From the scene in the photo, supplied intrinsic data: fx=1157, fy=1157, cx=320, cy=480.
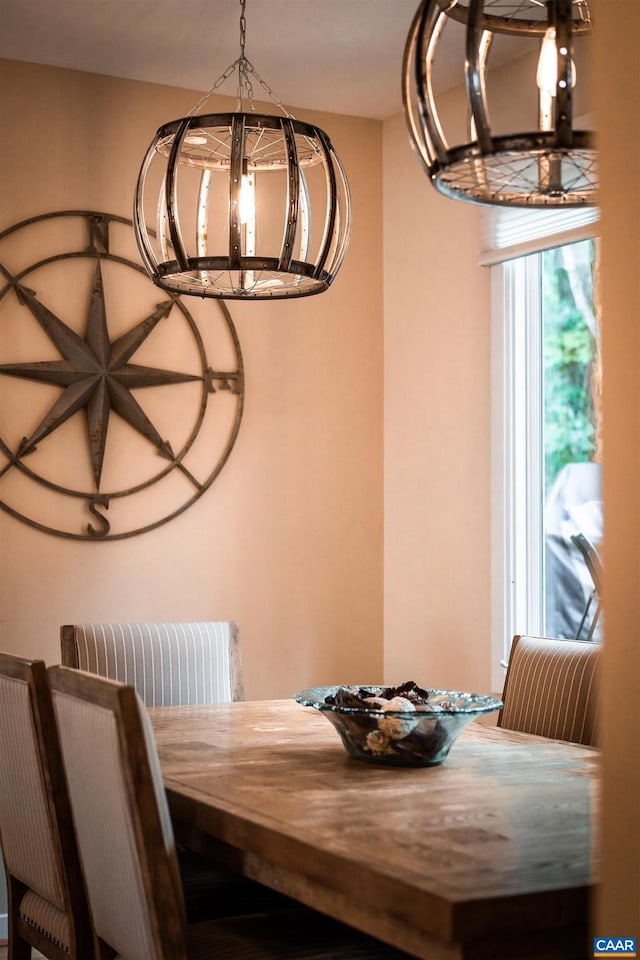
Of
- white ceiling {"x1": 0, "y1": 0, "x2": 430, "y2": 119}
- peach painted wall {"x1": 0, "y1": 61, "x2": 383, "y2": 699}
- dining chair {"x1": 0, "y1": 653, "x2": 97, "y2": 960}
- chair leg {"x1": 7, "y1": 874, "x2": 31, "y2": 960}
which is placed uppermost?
white ceiling {"x1": 0, "y1": 0, "x2": 430, "y2": 119}

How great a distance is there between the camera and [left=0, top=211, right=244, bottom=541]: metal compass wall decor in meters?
3.57

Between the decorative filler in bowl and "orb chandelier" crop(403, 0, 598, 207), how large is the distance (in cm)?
91

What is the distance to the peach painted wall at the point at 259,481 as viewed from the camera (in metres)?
3.61

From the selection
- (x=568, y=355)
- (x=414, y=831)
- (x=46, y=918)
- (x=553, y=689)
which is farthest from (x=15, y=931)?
(x=568, y=355)

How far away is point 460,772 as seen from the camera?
2105mm

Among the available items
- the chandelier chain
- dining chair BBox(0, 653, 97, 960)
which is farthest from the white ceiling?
dining chair BBox(0, 653, 97, 960)

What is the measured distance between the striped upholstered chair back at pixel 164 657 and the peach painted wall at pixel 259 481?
20.5 inches

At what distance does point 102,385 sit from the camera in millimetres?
3650

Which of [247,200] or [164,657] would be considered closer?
[247,200]

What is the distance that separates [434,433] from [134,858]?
2.41 metres

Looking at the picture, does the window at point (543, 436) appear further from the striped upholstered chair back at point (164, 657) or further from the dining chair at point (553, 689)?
the striped upholstered chair back at point (164, 657)

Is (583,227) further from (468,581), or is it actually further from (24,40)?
(24,40)

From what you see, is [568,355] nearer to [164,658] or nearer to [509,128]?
[164,658]

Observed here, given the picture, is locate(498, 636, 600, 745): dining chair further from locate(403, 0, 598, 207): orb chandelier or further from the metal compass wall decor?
the metal compass wall decor
